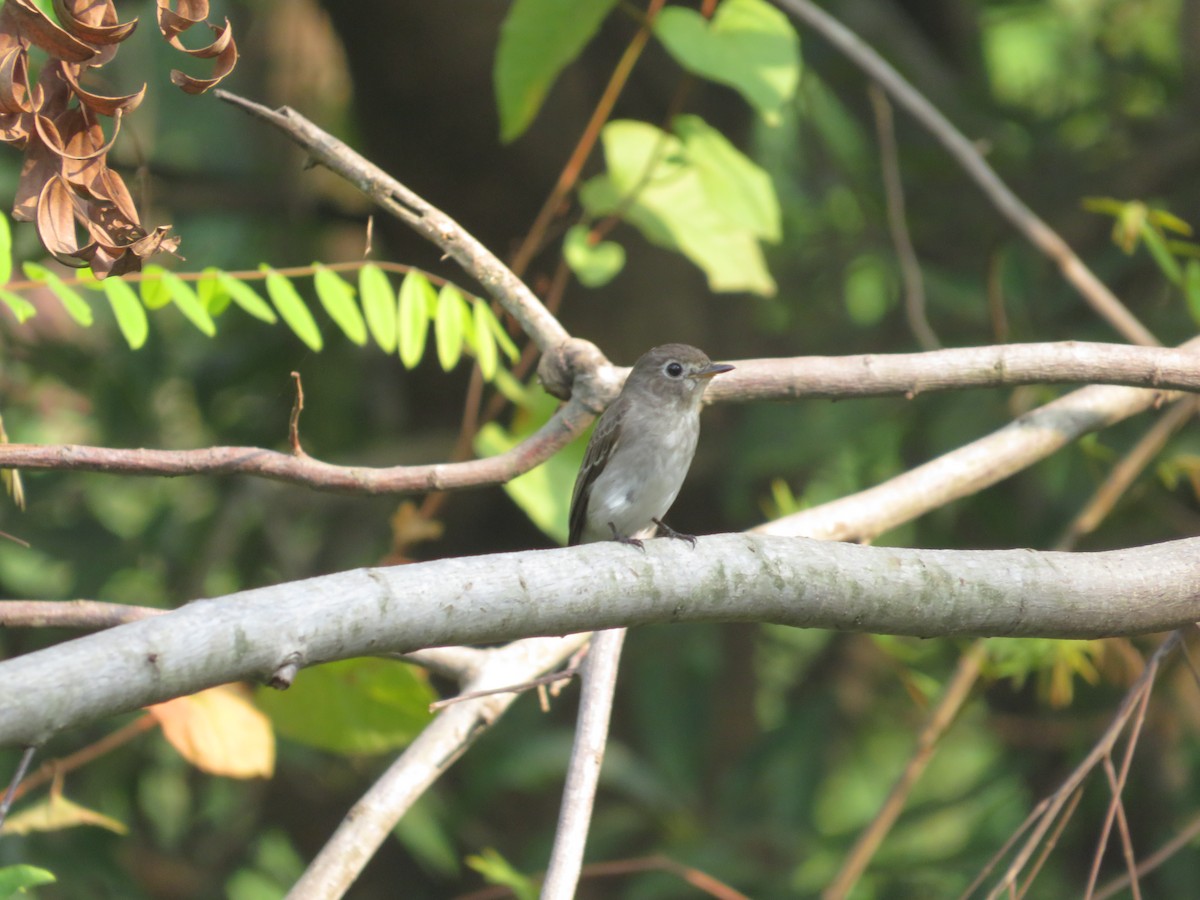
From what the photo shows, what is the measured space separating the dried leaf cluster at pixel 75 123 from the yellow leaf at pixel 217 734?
1.41m

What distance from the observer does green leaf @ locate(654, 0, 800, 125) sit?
386 centimetres

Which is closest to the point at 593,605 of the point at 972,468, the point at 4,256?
the point at 4,256

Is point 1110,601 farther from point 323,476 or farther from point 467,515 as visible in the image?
point 467,515

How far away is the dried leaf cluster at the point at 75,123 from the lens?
233 centimetres

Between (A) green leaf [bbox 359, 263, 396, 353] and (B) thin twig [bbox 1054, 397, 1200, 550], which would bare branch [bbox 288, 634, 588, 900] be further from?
(B) thin twig [bbox 1054, 397, 1200, 550]

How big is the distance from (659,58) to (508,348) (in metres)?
3.12

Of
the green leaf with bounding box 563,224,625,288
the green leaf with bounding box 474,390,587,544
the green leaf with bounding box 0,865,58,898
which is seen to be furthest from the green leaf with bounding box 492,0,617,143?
the green leaf with bounding box 0,865,58,898

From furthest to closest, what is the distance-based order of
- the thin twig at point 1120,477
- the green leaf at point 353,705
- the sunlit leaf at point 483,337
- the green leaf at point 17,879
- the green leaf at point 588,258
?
the thin twig at point 1120,477 < the green leaf at point 588,258 < the green leaf at point 353,705 < the sunlit leaf at point 483,337 < the green leaf at point 17,879

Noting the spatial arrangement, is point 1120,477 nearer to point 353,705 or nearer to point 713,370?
point 713,370

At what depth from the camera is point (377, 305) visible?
11.1ft

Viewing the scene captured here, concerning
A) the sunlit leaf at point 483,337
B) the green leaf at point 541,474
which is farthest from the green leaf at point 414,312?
the green leaf at point 541,474

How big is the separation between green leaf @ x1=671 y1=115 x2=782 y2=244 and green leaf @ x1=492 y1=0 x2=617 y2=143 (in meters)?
0.51

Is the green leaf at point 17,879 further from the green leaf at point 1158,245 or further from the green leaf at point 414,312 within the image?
the green leaf at point 1158,245

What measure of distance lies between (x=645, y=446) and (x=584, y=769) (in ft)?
5.51
